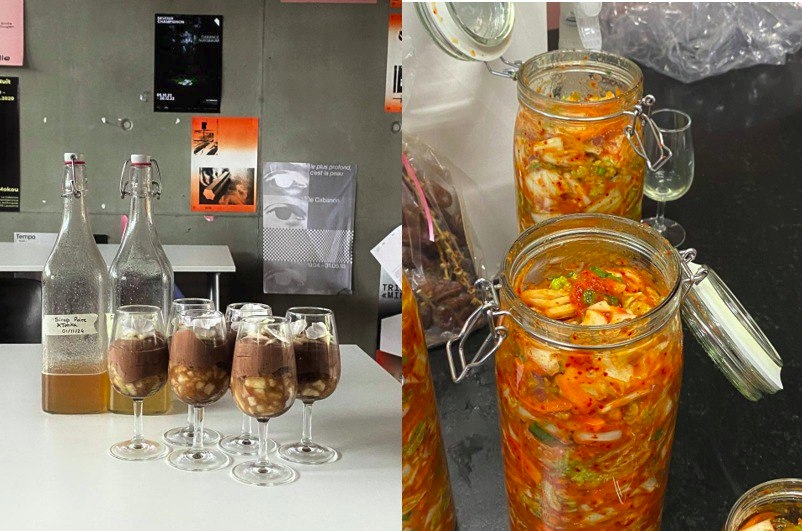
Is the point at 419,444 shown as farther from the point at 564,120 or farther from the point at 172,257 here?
the point at 172,257

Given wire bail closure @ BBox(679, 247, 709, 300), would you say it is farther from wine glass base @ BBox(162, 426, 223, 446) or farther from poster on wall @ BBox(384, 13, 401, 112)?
poster on wall @ BBox(384, 13, 401, 112)

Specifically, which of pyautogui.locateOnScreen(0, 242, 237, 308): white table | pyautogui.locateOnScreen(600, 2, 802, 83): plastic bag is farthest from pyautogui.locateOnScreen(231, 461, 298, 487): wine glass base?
pyautogui.locateOnScreen(0, 242, 237, 308): white table

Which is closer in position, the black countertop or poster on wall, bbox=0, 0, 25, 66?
the black countertop

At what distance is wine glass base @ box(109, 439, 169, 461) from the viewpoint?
0.77m

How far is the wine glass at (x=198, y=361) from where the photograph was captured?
0.75m

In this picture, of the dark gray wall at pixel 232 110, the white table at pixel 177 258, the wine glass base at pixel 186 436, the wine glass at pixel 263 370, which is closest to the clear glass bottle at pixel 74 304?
the wine glass base at pixel 186 436

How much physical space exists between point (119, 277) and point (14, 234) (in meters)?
1.98

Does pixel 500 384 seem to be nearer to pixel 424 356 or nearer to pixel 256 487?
pixel 424 356

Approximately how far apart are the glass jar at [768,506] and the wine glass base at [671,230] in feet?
0.59

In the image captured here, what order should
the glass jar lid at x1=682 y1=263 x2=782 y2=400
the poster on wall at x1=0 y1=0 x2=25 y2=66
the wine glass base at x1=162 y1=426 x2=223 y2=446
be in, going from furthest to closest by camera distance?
the poster on wall at x1=0 y1=0 x2=25 y2=66 → the wine glass base at x1=162 y1=426 x2=223 y2=446 → the glass jar lid at x1=682 y1=263 x2=782 y2=400

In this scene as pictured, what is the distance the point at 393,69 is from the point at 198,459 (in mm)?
2165

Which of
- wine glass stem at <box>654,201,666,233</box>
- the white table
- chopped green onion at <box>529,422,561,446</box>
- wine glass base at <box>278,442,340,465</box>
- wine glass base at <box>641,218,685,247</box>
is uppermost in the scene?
wine glass stem at <box>654,201,666,233</box>

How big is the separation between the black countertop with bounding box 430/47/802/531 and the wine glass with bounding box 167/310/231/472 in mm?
248

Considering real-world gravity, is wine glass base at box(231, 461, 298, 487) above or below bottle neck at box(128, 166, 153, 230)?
below
